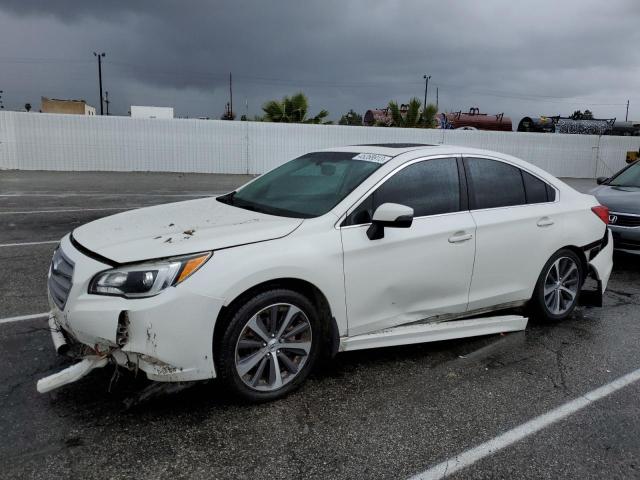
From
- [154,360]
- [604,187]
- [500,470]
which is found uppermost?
[604,187]

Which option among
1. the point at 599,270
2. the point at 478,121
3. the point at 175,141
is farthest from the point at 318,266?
the point at 478,121

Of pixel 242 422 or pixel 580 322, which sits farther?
pixel 580 322

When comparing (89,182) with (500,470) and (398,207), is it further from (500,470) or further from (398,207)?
(500,470)

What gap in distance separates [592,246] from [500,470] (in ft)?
9.76

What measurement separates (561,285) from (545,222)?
0.66 m

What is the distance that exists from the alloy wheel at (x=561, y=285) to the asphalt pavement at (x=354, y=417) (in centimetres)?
26

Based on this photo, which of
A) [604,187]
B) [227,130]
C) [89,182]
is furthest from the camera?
[227,130]

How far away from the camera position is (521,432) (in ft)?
10.1

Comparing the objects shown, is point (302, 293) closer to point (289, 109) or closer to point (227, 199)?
A: point (227, 199)

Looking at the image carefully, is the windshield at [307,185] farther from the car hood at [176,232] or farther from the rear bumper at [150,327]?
the rear bumper at [150,327]

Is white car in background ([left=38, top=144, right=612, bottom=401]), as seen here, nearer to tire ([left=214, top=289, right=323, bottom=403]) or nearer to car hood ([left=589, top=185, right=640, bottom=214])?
tire ([left=214, top=289, right=323, bottom=403])

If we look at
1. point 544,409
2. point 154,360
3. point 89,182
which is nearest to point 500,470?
point 544,409

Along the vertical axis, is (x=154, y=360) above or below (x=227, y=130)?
below

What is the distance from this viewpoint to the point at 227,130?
21312 mm
